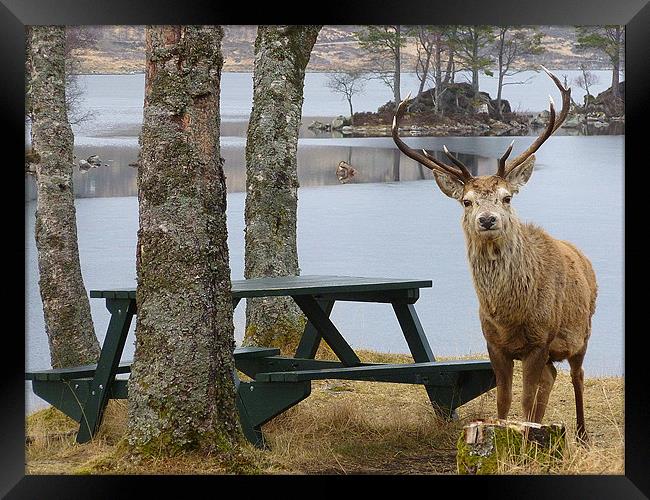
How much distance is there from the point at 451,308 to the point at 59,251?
467 cm

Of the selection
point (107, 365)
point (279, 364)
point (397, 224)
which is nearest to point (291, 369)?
point (279, 364)

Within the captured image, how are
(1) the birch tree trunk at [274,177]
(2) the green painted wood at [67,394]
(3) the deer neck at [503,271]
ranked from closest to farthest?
(3) the deer neck at [503,271], (2) the green painted wood at [67,394], (1) the birch tree trunk at [274,177]

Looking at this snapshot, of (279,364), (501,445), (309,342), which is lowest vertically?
(501,445)

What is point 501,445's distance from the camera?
5148 millimetres

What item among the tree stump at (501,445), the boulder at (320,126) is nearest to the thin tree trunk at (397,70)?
the boulder at (320,126)

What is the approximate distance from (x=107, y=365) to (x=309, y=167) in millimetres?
7973

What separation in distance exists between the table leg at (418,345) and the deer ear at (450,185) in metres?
0.99

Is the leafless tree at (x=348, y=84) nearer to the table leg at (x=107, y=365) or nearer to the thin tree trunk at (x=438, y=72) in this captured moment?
the thin tree trunk at (x=438, y=72)

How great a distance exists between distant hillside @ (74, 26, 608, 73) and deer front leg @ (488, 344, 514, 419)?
734 centimetres

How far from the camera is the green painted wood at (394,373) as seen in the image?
5.71m

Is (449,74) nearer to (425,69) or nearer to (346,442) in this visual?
(425,69)

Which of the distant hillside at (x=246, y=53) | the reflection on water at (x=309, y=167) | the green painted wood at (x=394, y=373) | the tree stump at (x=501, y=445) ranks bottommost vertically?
the tree stump at (x=501, y=445)

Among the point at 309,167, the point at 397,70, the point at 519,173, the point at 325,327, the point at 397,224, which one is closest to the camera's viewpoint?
the point at 519,173

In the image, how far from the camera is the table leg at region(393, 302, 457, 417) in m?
6.59
